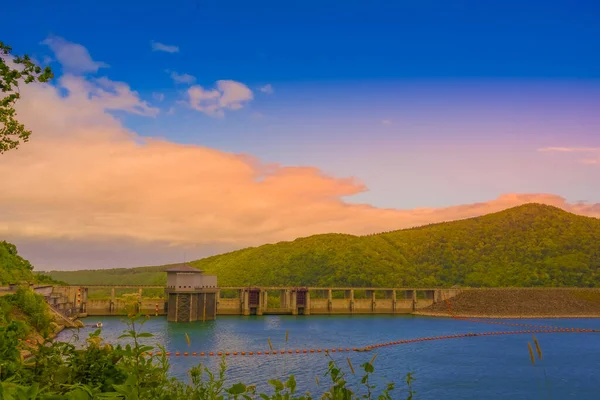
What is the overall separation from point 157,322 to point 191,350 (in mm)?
38055

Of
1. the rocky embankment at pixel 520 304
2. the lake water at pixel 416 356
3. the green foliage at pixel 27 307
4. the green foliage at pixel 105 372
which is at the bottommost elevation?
the lake water at pixel 416 356

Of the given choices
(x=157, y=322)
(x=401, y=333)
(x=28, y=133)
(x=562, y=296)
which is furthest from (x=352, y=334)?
(x=562, y=296)

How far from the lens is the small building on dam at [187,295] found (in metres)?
96.1

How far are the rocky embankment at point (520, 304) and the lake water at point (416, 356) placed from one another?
18.7 m

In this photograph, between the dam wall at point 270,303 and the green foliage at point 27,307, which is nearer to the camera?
the green foliage at point 27,307

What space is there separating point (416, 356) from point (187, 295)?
4821 centimetres

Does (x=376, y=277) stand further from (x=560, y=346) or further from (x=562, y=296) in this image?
(x=560, y=346)

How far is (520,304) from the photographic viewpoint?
128m

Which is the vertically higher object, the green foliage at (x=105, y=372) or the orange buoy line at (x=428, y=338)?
the green foliage at (x=105, y=372)

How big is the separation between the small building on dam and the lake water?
11.8 feet

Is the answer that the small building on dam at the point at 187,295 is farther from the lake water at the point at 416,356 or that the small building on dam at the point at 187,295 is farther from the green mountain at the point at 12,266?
the green mountain at the point at 12,266

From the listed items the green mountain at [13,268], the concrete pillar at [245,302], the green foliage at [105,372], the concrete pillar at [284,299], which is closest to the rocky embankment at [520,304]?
the concrete pillar at [284,299]

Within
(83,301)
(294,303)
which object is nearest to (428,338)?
(294,303)

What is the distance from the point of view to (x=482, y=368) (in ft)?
178
